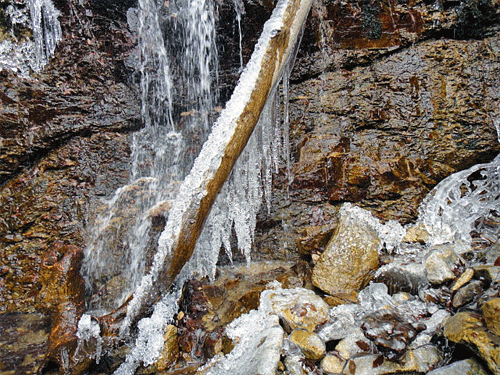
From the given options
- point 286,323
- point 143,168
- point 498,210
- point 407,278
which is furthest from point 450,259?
point 143,168

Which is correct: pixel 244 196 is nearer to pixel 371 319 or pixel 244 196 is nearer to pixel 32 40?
pixel 371 319

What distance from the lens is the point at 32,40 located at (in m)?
4.15

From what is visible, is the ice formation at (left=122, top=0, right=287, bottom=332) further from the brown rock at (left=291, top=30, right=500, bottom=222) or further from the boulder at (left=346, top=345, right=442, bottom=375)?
the boulder at (left=346, top=345, right=442, bottom=375)

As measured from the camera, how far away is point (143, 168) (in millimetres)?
4590

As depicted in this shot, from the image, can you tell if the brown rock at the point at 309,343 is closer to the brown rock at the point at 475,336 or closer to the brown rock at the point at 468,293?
the brown rock at the point at 475,336

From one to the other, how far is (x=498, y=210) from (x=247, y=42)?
3.87 m

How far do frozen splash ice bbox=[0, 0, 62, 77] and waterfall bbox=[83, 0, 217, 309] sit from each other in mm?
1114

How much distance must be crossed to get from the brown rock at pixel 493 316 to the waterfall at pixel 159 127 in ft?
11.9

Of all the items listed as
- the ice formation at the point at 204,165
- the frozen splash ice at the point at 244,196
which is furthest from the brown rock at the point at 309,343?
the frozen splash ice at the point at 244,196

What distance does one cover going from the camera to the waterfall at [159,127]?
4082 mm

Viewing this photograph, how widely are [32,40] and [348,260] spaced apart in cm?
504

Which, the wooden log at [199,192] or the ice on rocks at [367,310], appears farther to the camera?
the wooden log at [199,192]

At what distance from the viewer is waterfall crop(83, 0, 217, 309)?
4.08 metres

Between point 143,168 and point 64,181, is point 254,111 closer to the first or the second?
point 143,168
